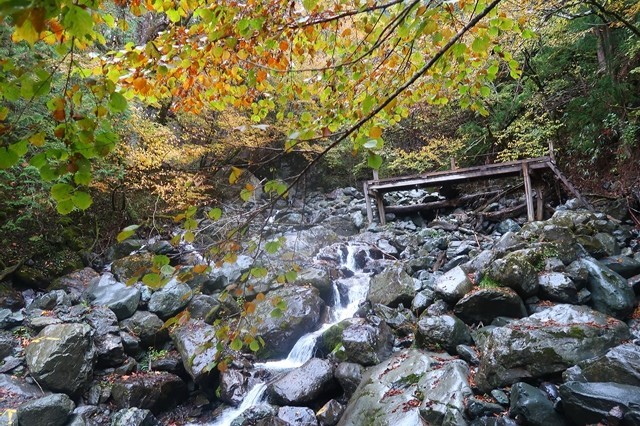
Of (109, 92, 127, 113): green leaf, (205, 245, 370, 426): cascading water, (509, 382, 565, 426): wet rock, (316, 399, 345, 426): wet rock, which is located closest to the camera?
(109, 92, 127, 113): green leaf

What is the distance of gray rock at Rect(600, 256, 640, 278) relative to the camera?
243 inches

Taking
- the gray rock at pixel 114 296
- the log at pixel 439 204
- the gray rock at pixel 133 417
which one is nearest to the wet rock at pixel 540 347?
the gray rock at pixel 133 417

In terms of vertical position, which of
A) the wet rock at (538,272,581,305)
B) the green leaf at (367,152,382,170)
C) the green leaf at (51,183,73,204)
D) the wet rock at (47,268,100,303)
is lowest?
the wet rock at (538,272,581,305)

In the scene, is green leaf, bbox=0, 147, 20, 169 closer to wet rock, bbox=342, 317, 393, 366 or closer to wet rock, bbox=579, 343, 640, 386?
wet rock, bbox=579, 343, 640, 386

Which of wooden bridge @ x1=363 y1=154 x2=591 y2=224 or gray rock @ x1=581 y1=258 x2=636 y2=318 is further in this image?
wooden bridge @ x1=363 y1=154 x2=591 y2=224

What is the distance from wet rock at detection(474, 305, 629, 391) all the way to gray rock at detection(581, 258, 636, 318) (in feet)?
3.59

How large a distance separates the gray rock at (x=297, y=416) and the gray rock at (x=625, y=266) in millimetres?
5502

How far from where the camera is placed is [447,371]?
4.29 metres

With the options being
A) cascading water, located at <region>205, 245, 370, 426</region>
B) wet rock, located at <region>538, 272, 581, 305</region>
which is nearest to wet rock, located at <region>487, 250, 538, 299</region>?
wet rock, located at <region>538, 272, 581, 305</region>

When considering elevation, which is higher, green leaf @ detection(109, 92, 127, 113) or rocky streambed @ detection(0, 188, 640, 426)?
green leaf @ detection(109, 92, 127, 113)

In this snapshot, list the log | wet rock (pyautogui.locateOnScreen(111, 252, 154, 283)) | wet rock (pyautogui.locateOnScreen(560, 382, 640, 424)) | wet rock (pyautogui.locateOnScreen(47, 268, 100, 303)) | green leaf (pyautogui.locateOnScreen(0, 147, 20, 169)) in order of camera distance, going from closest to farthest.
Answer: green leaf (pyautogui.locateOnScreen(0, 147, 20, 169)), wet rock (pyautogui.locateOnScreen(560, 382, 640, 424)), wet rock (pyautogui.locateOnScreen(47, 268, 100, 303)), wet rock (pyautogui.locateOnScreen(111, 252, 154, 283)), the log

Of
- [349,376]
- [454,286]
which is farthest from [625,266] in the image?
[349,376]

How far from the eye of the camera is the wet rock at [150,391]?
573 centimetres

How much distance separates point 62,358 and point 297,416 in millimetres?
3695
